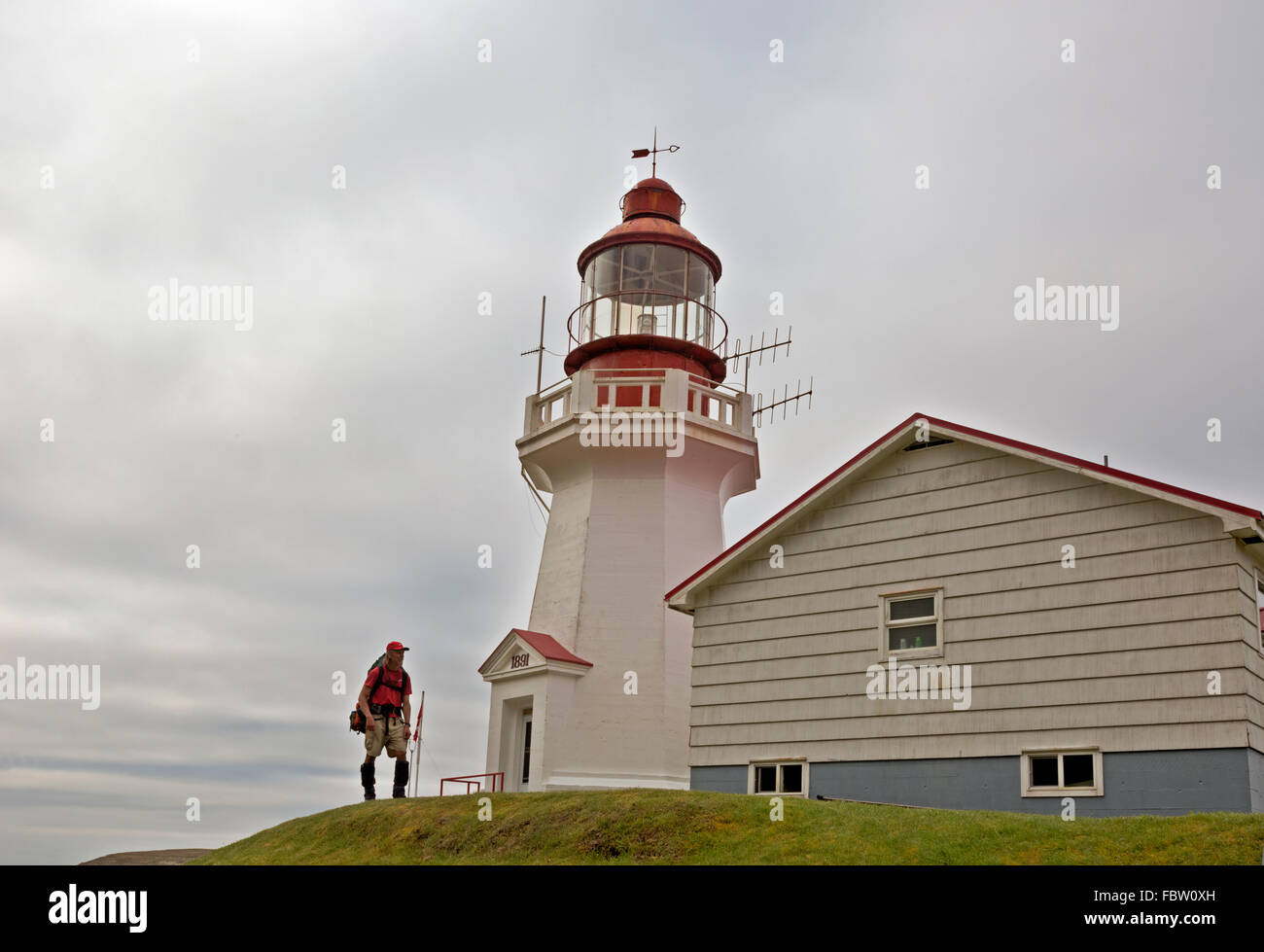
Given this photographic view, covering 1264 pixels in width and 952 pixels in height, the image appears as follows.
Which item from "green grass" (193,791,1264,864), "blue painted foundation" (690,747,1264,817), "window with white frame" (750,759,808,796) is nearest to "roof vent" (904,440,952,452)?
"blue painted foundation" (690,747,1264,817)

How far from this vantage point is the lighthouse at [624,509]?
23.0 meters

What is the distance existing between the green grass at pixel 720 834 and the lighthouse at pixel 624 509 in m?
5.04

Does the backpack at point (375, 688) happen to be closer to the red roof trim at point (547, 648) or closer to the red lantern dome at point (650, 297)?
the red roof trim at point (547, 648)

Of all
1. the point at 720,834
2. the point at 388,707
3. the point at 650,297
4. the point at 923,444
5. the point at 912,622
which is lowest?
the point at 720,834

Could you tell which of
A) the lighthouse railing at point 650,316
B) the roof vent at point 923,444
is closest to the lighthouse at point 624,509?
the lighthouse railing at point 650,316

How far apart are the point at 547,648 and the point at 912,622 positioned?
25.3 feet

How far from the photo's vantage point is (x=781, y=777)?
18.5m

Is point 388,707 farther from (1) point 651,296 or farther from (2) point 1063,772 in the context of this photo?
(1) point 651,296

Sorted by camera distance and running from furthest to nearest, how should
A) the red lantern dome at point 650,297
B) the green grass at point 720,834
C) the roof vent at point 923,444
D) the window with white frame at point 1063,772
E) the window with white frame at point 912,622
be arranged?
the red lantern dome at point 650,297, the roof vent at point 923,444, the window with white frame at point 912,622, the window with white frame at point 1063,772, the green grass at point 720,834

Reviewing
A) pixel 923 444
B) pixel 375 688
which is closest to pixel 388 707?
pixel 375 688

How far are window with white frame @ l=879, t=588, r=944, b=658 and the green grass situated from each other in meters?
2.86

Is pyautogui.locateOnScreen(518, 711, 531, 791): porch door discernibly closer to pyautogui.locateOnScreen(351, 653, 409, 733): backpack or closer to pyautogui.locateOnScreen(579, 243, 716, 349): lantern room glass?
pyautogui.locateOnScreen(351, 653, 409, 733): backpack

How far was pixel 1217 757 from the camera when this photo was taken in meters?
14.7
